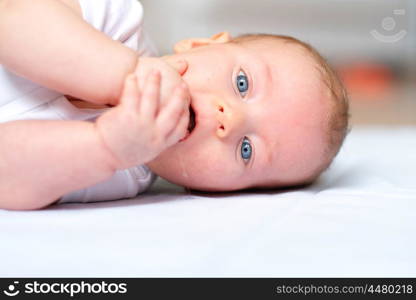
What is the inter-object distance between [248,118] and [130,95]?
291mm

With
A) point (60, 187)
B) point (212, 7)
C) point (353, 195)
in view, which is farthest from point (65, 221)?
point (212, 7)

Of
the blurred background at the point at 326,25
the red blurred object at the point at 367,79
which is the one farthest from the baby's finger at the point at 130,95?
the red blurred object at the point at 367,79

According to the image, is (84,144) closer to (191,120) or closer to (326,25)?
(191,120)

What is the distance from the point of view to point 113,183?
1.34 m

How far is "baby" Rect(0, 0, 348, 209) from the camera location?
1.11 metres

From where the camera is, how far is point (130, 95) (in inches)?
42.4

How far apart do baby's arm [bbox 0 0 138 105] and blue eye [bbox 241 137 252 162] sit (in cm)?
28

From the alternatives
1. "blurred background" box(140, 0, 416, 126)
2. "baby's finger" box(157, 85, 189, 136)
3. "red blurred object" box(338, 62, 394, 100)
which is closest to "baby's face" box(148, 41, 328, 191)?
"baby's finger" box(157, 85, 189, 136)

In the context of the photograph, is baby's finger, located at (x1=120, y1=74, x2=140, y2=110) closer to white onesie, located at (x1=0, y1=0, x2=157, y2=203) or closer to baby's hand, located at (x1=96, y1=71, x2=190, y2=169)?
baby's hand, located at (x1=96, y1=71, x2=190, y2=169)

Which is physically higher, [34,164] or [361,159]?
[34,164]

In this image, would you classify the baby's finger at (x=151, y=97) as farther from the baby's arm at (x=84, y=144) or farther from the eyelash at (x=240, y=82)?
the eyelash at (x=240, y=82)

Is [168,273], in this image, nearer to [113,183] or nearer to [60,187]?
[60,187]

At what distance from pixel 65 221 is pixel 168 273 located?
307mm

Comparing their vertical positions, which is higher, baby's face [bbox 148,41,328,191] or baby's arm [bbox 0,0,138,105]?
baby's arm [bbox 0,0,138,105]
